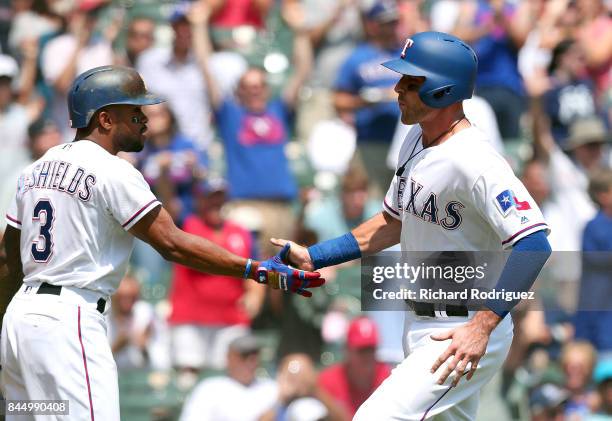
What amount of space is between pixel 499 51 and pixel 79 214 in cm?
615

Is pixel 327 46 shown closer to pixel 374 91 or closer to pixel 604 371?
pixel 374 91

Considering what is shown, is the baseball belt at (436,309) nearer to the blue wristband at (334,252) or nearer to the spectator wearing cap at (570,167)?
the blue wristband at (334,252)

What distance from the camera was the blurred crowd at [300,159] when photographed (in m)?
9.39

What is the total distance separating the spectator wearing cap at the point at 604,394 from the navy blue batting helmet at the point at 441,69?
3.62 meters

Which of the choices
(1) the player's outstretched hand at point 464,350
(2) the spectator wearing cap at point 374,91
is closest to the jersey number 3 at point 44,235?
(1) the player's outstretched hand at point 464,350

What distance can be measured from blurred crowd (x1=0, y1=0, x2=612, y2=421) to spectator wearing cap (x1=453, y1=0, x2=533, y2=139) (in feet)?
0.06

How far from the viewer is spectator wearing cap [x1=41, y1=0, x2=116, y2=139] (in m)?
11.1

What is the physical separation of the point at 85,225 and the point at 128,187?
10.9 inches

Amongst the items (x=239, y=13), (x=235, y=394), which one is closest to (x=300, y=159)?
(x=239, y=13)

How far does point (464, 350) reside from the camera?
544cm

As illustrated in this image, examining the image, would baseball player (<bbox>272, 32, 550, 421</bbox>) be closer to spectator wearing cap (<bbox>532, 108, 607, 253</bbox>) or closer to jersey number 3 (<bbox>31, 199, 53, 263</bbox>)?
jersey number 3 (<bbox>31, 199, 53, 263</bbox>)

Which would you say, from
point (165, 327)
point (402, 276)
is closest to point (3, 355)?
point (402, 276)

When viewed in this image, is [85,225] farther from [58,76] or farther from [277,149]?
[58,76]

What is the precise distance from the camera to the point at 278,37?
12.4 metres
